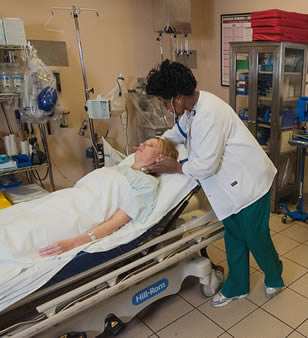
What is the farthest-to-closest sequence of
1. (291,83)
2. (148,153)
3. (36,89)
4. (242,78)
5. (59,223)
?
(242,78) → (291,83) → (36,89) → (148,153) → (59,223)

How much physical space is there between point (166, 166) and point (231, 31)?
8.10ft

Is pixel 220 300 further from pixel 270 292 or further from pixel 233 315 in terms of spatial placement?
pixel 270 292

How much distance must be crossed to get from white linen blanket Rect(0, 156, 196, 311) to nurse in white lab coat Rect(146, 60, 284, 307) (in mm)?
166

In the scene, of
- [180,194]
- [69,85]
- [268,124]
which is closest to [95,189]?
[180,194]

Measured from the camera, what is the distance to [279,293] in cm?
203

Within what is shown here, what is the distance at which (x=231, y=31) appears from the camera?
355 centimetres

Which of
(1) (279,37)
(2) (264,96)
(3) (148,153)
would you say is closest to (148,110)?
(2) (264,96)

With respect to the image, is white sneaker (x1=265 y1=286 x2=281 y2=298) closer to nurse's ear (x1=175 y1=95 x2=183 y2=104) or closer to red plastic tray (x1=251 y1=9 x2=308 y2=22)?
nurse's ear (x1=175 y1=95 x2=183 y2=104)

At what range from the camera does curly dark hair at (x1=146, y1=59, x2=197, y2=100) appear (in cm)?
152

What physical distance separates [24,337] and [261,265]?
4.31ft

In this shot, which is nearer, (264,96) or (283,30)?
(283,30)

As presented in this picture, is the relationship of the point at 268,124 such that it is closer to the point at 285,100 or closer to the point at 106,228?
the point at 285,100

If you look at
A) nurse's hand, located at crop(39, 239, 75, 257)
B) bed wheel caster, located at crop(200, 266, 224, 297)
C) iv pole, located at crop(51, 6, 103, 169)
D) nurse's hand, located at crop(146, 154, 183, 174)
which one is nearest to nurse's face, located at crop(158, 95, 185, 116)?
nurse's hand, located at crop(146, 154, 183, 174)

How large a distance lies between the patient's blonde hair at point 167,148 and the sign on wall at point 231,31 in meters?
2.10
